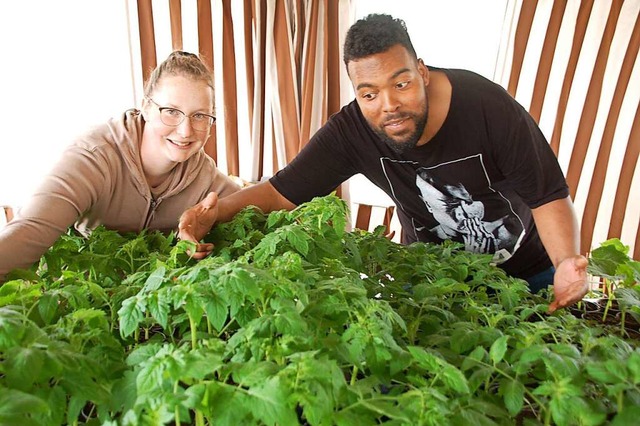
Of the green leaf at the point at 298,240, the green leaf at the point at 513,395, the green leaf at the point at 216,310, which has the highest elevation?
the green leaf at the point at 216,310

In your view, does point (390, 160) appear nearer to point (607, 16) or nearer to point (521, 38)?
point (521, 38)

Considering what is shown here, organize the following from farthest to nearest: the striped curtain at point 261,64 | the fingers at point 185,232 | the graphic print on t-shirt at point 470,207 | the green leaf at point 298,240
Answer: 1. the striped curtain at point 261,64
2. the graphic print on t-shirt at point 470,207
3. the fingers at point 185,232
4. the green leaf at point 298,240

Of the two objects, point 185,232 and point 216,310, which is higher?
point 216,310

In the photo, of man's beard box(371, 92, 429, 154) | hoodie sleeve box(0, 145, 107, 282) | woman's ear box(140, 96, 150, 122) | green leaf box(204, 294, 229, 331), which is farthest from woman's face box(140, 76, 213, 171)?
green leaf box(204, 294, 229, 331)

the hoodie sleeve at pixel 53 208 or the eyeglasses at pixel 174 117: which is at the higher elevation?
the eyeglasses at pixel 174 117

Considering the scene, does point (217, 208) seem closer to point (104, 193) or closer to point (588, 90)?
point (104, 193)

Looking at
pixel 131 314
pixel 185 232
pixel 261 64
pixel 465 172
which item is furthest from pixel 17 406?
pixel 261 64

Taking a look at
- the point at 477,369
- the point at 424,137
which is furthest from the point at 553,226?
the point at 477,369

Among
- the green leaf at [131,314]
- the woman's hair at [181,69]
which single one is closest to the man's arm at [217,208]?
the woman's hair at [181,69]

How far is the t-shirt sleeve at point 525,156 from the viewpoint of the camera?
60.5 inches

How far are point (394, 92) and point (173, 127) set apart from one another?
592 mm

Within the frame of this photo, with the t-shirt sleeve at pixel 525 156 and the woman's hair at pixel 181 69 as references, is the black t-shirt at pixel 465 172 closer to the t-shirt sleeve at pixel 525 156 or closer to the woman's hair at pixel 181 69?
the t-shirt sleeve at pixel 525 156

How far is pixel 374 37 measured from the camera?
1438 millimetres

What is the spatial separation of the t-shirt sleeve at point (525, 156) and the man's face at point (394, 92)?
0.22 metres
